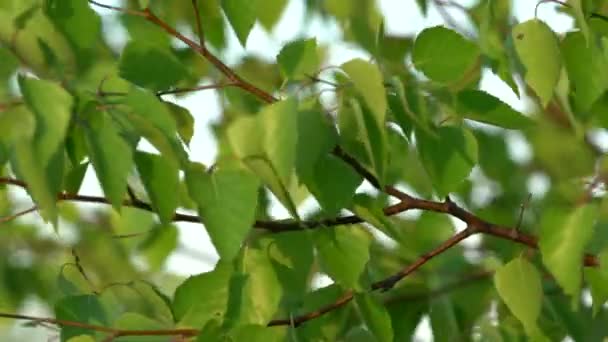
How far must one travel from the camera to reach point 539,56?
1324mm

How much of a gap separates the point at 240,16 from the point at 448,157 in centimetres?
22

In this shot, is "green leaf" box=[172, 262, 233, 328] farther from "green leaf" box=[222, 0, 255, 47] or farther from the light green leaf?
the light green leaf

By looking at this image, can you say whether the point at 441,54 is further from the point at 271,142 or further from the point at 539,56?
the point at 271,142

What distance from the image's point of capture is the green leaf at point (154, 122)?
3.82ft

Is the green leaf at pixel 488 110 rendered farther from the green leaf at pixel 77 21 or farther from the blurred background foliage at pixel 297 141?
the green leaf at pixel 77 21

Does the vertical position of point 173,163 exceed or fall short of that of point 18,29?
it falls short

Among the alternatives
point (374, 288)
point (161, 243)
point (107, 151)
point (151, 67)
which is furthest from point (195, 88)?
point (161, 243)

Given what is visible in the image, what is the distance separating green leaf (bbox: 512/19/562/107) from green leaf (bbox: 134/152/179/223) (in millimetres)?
312

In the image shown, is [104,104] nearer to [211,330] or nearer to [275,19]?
[211,330]

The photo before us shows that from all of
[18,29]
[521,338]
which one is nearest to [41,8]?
[18,29]

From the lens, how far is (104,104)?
3.84ft

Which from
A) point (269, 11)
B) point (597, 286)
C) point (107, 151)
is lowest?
point (597, 286)

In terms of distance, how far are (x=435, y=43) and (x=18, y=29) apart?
39 centimetres

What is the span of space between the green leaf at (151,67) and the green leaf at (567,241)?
Answer: 1.14 ft
